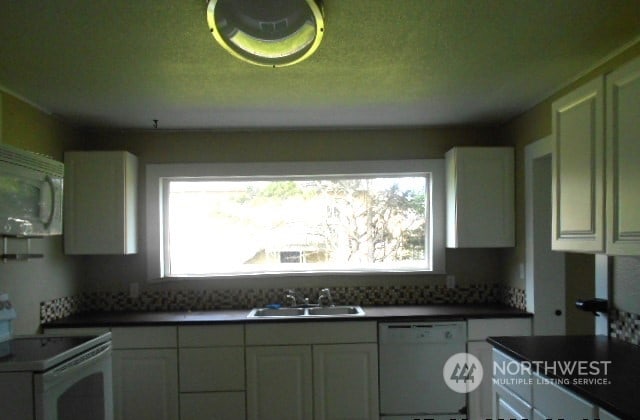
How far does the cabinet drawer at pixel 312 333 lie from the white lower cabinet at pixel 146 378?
1.87ft

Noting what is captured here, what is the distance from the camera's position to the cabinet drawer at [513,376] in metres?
1.93

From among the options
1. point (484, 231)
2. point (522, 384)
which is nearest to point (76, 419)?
point (522, 384)

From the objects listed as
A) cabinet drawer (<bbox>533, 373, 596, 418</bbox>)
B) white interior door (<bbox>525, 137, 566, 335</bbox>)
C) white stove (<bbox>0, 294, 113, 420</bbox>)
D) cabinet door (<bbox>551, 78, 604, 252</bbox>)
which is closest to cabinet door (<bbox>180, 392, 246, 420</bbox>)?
white stove (<bbox>0, 294, 113, 420</bbox>)

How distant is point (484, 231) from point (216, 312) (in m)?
2.11

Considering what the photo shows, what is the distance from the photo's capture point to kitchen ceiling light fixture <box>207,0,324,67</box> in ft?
4.93

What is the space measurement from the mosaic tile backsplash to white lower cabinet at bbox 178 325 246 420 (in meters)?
0.51

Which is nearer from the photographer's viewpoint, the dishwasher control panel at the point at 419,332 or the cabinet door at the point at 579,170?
the cabinet door at the point at 579,170

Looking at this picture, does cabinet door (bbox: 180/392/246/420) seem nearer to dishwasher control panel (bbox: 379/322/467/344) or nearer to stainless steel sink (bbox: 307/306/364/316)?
stainless steel sink (bbox: 307/306/364/316)

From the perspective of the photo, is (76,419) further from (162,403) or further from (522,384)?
(522,384)

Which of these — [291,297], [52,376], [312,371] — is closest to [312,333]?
[312,371]

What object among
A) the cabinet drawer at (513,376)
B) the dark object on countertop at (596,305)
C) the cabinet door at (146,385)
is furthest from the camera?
the cabinet door at (146,385)

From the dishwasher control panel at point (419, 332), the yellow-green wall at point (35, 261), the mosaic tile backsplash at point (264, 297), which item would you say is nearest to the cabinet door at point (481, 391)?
the dishwasher control panel at point (419, 332)

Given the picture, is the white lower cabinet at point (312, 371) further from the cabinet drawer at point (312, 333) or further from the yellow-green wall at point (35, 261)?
the yellow-green wall at point (35, 261)

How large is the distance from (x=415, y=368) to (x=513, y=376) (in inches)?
39.3
